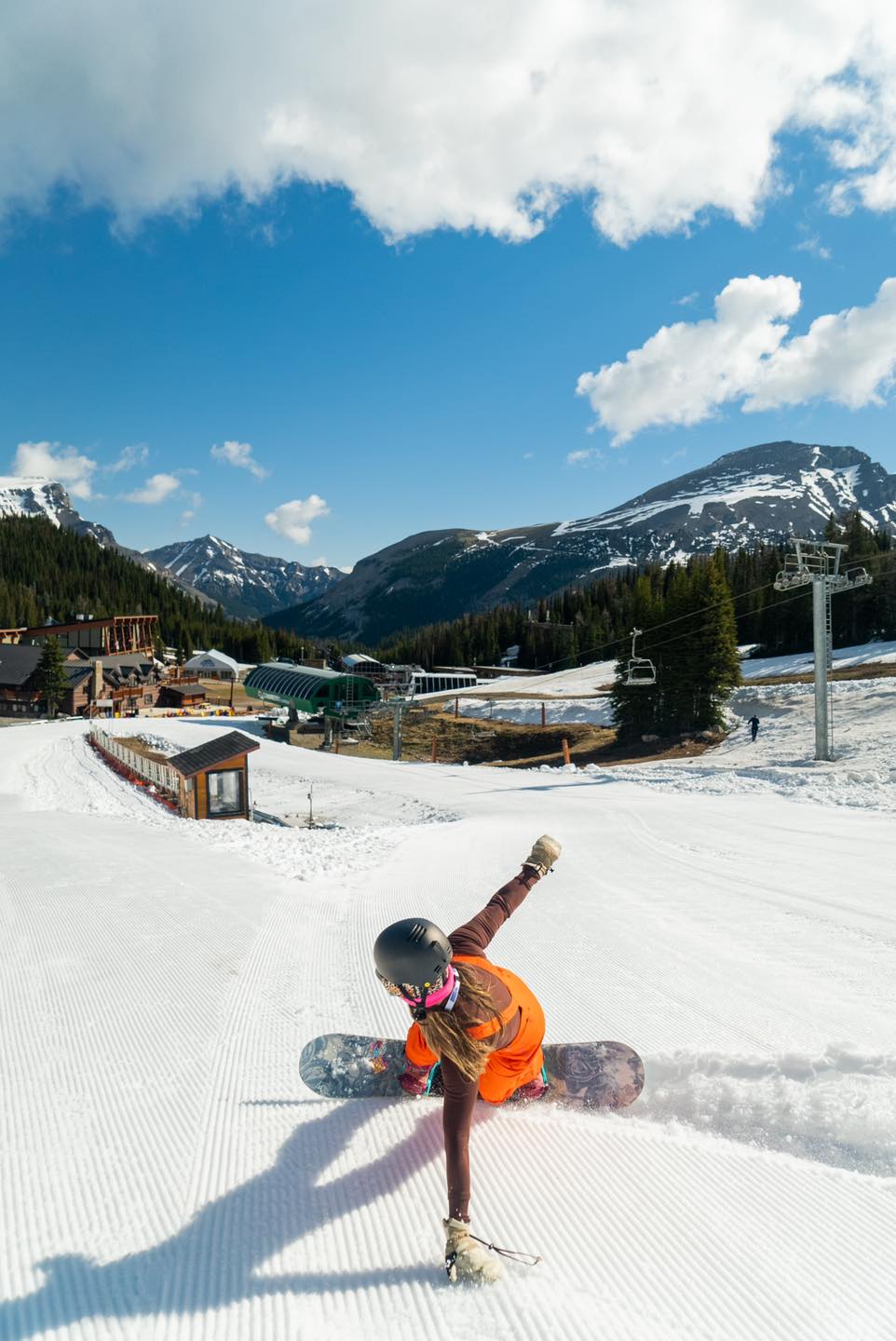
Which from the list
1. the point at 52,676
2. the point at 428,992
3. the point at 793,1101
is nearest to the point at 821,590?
the point at 793,1101

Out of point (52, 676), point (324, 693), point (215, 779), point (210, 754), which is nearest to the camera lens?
point (210, 754)

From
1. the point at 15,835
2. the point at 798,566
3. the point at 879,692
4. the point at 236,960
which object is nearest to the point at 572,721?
the point at 879,692

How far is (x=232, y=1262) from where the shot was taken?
96.7 inches

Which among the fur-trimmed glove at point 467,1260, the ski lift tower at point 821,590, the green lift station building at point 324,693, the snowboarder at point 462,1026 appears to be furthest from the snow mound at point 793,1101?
the green lift station building at point 324,693

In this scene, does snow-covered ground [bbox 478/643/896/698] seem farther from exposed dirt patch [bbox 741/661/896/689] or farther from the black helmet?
the black helmet

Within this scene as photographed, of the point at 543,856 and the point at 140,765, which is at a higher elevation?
the point at 543,856

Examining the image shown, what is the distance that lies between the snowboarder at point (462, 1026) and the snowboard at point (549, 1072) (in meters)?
0.27

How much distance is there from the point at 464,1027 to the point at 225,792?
18683 mm

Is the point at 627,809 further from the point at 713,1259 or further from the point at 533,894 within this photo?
the point at 713,1259

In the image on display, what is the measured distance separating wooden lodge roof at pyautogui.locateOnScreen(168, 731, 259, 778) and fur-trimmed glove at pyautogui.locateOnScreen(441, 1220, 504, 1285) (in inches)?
698

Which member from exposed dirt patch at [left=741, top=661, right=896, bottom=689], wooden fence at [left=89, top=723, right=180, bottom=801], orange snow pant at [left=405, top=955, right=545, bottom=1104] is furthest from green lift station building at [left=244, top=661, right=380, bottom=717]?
orange snow pant at [left=405, top=955, right=545, bottom=1104]

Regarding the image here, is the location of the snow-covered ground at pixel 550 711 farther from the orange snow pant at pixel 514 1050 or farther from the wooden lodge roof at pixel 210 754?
the orange snow pant at pixel 514 1050

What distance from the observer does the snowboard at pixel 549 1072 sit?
345cm

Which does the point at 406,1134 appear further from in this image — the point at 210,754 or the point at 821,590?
the point at 821,590
